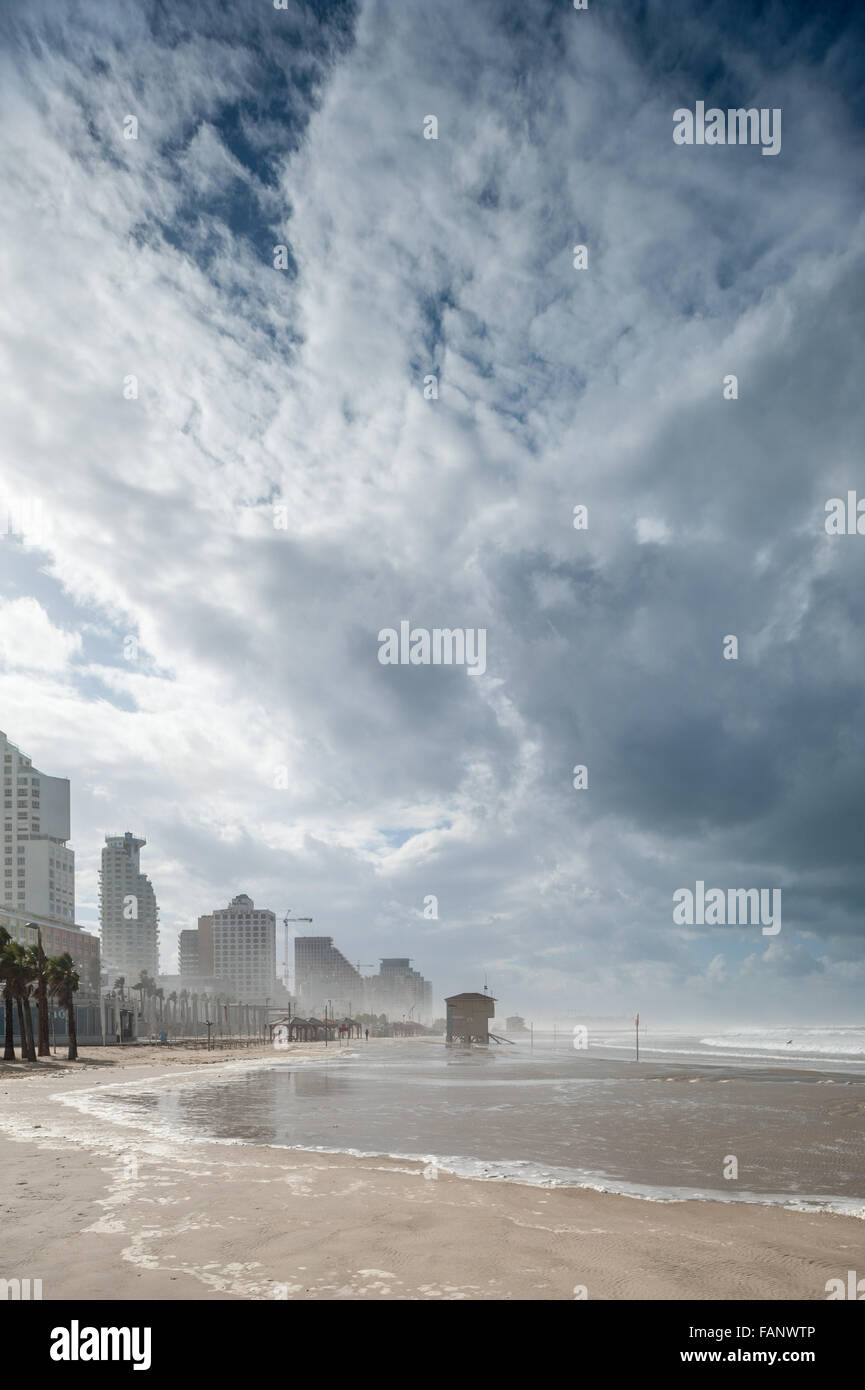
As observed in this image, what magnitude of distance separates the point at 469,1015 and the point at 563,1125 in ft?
318

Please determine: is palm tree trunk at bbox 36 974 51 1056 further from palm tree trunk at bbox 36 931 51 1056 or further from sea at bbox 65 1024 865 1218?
sea at bbox 65 1024 865 1218

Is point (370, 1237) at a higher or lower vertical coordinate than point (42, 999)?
higher

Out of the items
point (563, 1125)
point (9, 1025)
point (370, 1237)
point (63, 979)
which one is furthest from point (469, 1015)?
point (370, 1237)

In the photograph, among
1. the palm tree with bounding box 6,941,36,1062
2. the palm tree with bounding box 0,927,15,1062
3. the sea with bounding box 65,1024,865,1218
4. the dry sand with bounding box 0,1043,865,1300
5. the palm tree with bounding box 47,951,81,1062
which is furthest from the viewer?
the palm tree with bounding box 47,951,81,1062

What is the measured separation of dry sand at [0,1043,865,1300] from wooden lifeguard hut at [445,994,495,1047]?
103 m

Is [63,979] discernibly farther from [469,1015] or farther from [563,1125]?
[469,1015]

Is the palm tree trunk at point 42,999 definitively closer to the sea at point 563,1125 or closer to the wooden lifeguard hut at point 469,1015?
the sea at point 563,1125

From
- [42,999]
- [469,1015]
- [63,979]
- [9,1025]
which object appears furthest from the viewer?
[469,1015]

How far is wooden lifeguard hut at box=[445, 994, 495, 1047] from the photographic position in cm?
11469

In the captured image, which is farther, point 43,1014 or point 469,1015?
point 469,1015

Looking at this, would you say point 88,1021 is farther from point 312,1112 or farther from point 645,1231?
point 645,1231

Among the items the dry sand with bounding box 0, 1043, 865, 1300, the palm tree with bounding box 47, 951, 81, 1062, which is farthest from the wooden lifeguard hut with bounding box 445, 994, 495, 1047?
the dry sand with bounding box 0, 1043, 865, 1300

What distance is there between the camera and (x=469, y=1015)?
11712 centimetres
